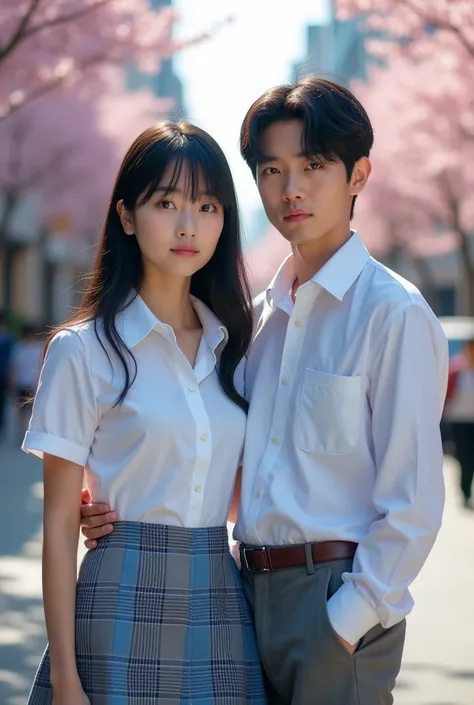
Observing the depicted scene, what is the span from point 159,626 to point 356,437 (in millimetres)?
631

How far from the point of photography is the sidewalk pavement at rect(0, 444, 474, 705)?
601 cm

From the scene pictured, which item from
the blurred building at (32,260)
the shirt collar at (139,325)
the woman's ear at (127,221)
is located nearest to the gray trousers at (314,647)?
the shirt collar at (139,325)

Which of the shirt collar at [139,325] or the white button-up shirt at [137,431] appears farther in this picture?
the shirt collar at [139,325]

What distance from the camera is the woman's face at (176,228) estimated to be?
3.39 metres

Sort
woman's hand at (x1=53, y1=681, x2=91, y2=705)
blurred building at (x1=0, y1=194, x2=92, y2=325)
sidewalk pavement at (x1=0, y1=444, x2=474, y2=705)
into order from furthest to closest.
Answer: blurred building at (x1=0, y1=194, x2=92, y2=325)
sidewalk pavement at (x1=0, y1=444, x2=474, y2=705)
woman's hand at (x1=53, y1=681, x2=91, y2=705)

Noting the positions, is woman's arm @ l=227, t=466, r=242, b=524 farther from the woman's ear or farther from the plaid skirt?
the woman's ear

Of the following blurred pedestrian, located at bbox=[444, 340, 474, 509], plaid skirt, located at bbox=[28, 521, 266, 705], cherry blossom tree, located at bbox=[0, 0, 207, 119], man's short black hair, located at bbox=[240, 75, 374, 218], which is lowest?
blurred pedestrian, located at bbox=[444, 340, 474, 509]

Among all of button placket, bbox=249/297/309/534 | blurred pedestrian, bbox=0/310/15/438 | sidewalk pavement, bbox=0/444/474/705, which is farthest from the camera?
blurred pedestrian, bbox=0/310/15/438

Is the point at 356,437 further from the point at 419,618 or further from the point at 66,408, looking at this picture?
the point at 419,618

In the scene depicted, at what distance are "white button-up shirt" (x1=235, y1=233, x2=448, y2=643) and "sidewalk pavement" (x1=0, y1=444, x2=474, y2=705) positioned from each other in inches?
107

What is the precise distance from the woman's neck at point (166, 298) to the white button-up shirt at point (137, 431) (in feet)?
0.48

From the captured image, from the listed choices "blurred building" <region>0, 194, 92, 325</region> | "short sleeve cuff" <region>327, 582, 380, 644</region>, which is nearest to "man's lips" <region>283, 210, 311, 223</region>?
"short sleeve cuff" <region>327, 582, 380, 644</region>

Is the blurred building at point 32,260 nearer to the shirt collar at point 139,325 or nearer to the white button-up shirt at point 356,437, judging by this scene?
the shirt collar at point 139,325

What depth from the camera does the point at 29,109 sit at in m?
30.9
